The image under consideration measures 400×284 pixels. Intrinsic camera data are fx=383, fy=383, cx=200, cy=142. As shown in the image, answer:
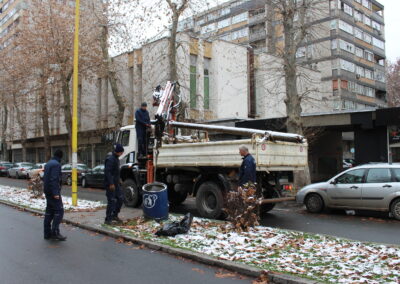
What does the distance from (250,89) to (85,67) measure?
1322 centimetres

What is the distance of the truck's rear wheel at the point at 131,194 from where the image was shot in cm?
1232

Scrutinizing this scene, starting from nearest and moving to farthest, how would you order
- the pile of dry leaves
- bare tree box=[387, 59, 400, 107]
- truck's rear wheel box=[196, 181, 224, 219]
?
the pile of dry leaves < truck's rear wheel box=[196, 181, 224, 219] < bare tree box=[387, 59, 400, 107]

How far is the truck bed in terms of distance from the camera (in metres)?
9.32

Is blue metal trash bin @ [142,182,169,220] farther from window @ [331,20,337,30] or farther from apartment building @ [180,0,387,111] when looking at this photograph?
window @ [331,20,337,30]

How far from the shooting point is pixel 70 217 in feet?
34.0

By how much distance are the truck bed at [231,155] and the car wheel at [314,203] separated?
5.39ft

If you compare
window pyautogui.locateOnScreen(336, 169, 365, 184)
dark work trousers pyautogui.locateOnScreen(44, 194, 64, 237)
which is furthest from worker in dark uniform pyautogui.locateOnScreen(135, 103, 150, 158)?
window pyautogui.locateOnScreen(336, 169, 365, 184)

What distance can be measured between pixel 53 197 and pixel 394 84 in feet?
154

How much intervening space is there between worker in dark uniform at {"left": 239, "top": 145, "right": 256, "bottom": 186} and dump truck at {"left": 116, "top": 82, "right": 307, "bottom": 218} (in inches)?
21.0

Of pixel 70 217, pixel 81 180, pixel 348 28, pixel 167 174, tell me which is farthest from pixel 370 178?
pixel 348 28

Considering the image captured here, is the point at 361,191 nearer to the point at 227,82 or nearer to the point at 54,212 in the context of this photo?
the point at 54,212

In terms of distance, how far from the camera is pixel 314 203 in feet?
39.1

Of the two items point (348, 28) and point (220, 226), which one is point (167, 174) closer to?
point (220, 226)

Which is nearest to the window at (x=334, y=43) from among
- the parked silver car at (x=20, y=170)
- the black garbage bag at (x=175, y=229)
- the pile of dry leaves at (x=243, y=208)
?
the parked silver car at (x=20, y=170)
